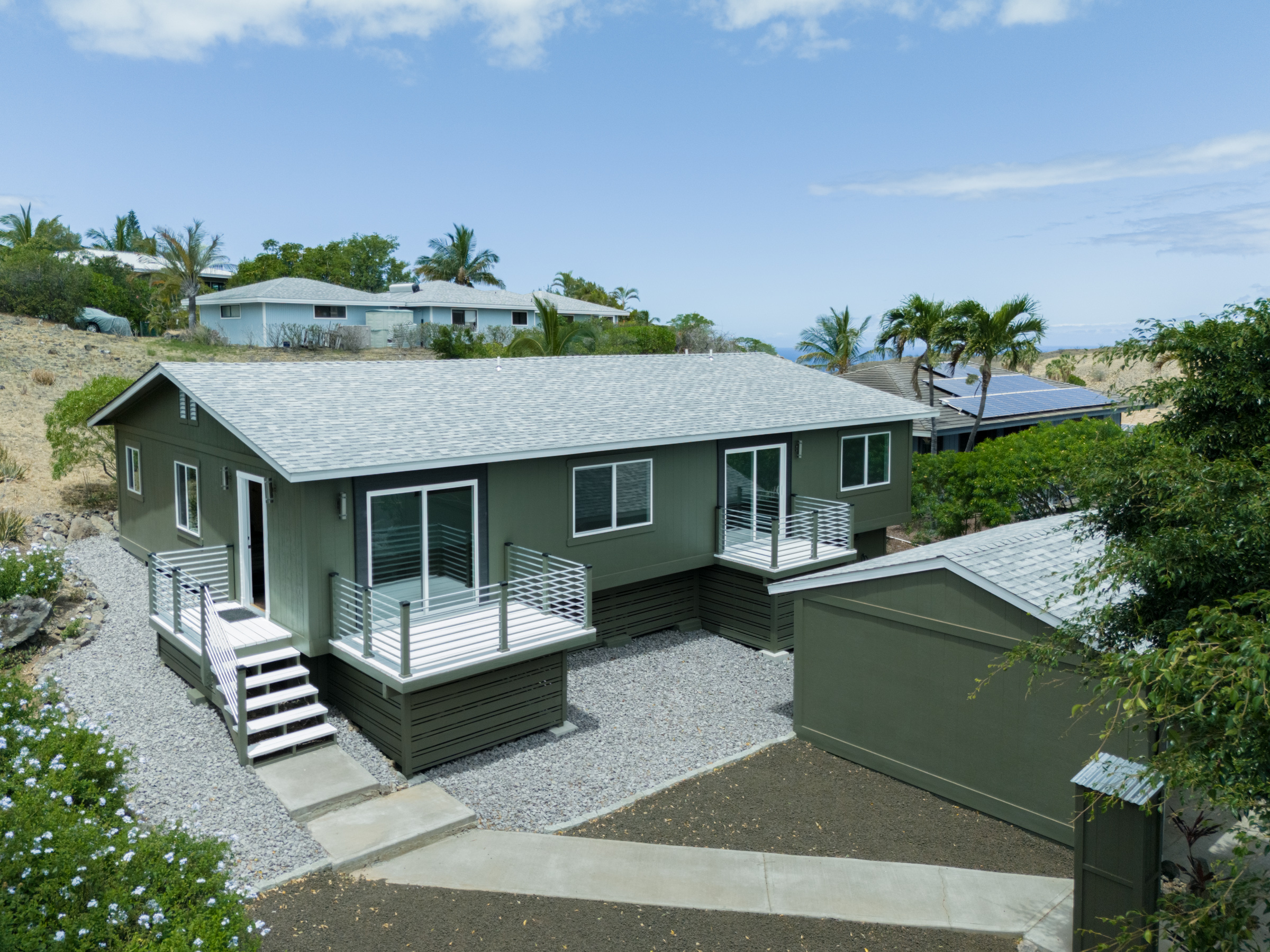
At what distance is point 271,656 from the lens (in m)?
11.2

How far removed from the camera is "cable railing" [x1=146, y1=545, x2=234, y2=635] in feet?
40.8

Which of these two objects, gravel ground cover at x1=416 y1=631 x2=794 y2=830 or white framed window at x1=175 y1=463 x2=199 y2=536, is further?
white framed window at x1=175 y1=463 x2=199 y2=536

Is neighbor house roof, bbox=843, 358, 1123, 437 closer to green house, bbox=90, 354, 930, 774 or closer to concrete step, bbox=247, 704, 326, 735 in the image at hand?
green house, bbox=90, 354, 930, 774

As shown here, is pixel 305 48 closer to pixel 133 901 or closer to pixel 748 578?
pixel 748 578

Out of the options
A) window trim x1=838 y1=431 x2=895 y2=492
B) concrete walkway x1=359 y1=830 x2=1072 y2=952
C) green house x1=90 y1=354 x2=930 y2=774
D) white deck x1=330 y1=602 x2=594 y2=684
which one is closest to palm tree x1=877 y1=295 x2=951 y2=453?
window trim x1=838 y1=431 x2=895 y2=492

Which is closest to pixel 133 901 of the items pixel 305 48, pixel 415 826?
pixel 415 826

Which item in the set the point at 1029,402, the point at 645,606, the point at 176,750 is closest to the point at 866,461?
the point at 645,606

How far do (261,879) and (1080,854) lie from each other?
736 cm

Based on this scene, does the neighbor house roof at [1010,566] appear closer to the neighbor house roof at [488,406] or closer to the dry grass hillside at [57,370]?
the neighbor house roof at [488,406]

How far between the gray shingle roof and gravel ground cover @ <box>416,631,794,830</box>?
36.2 meters

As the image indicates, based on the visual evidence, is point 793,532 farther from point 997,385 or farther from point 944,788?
point 997,385

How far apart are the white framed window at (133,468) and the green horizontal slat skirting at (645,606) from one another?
391 inches

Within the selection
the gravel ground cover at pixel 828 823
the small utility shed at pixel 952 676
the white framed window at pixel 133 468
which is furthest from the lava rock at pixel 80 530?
the small utility shed at pixel 952 676

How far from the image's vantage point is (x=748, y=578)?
16.0 meters
